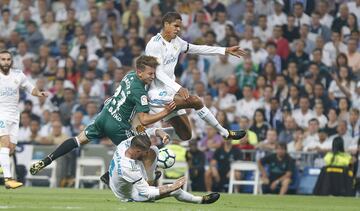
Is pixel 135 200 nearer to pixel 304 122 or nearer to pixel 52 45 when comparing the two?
pixel 304 122

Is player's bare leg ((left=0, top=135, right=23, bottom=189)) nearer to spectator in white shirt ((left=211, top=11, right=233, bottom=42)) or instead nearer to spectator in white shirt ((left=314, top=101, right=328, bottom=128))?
spectator in white shirt ((left=314, top=101, right=328, bottom=128))

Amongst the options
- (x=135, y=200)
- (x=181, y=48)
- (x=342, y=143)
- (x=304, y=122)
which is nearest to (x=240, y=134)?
(x=181, y=48)

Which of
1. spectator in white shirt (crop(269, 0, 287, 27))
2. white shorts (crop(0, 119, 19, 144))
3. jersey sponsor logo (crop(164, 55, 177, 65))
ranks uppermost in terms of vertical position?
spectator in white shirt (crop(269, 0, 287, 27))

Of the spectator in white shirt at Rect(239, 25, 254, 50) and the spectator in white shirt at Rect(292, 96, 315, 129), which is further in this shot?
the spectator in white shirt at Rect(239, 25, 254, 50)

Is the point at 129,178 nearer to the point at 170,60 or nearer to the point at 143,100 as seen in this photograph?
the point at 143,100

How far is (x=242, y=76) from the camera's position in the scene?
2792cm

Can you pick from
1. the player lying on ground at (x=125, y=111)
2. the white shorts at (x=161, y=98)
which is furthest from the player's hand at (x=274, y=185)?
the player lying on ground at (x=125, y=111)

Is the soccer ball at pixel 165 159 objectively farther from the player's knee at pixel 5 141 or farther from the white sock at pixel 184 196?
the player's knee at pixel 5 141

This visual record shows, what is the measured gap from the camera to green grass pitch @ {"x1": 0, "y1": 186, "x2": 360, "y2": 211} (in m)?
15.7

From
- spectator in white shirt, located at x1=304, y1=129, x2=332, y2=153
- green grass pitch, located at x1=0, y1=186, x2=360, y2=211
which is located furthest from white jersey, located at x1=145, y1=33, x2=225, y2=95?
spectator in white shirt, located at x1=304, y1=129, x2=332, y2=153

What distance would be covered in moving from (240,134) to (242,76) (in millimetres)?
8700

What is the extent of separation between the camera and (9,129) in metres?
20.6

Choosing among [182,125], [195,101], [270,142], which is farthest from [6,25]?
[195,101]

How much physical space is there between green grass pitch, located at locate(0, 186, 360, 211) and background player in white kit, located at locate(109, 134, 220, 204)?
0.13 m
